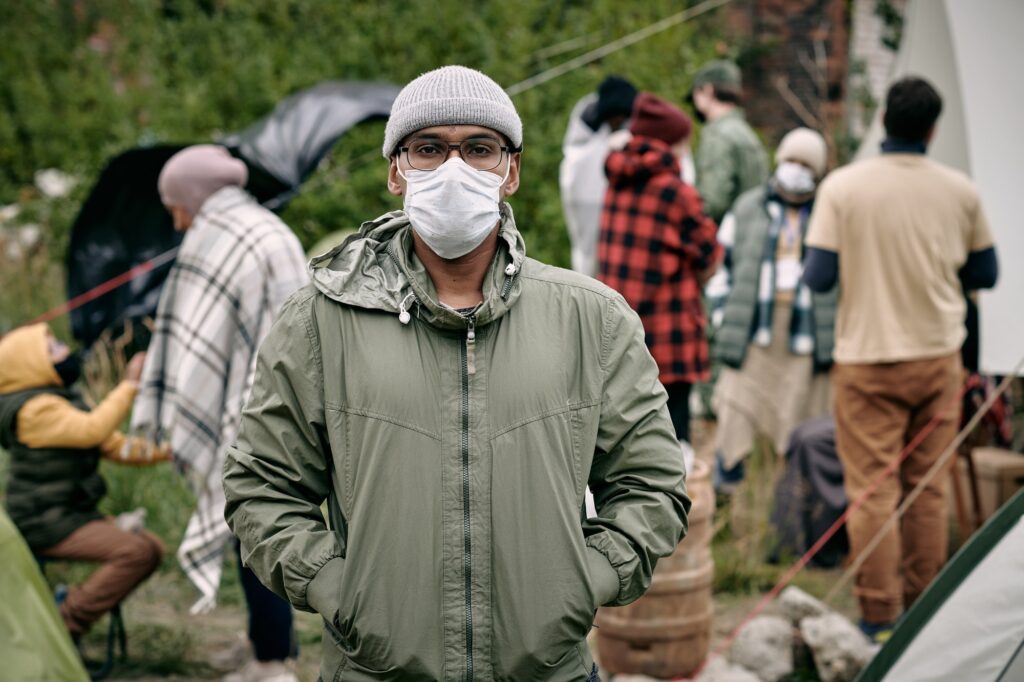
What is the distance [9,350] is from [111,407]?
45cm

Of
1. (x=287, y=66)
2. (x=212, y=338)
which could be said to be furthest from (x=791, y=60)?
(x=212, y=338)

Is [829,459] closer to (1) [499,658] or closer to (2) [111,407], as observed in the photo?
(2) [111,407]

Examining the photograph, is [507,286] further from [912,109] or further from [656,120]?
[656,120]

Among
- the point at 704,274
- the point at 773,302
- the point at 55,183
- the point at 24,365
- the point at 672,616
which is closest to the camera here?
the point at 672,616

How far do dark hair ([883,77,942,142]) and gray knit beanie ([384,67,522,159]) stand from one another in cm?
286

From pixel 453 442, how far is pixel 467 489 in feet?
0.28

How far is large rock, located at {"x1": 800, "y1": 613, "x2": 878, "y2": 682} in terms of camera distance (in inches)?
178

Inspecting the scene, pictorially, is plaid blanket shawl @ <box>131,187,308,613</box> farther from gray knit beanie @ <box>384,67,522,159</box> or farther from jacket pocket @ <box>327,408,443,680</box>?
jacket pocket @ <box>327,408,443,680</box>

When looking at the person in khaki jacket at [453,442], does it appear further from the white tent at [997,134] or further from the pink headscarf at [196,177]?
the white tent at [997,134]

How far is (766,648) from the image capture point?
15.4 feet

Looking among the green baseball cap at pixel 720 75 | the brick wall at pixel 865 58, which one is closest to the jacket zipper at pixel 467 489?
the green baseball cap at pixel 720 75

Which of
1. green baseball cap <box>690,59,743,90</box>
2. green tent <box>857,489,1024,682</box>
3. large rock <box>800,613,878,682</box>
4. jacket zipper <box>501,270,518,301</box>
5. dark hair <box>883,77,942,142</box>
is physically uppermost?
green baseball cap <box>690,59,743,90</box>

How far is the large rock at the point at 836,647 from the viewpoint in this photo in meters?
4.51

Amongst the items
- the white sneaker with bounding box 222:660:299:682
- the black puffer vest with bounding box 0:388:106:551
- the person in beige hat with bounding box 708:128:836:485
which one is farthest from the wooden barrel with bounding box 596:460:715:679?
the black puffer vest with bounding box 0:388:106:551
